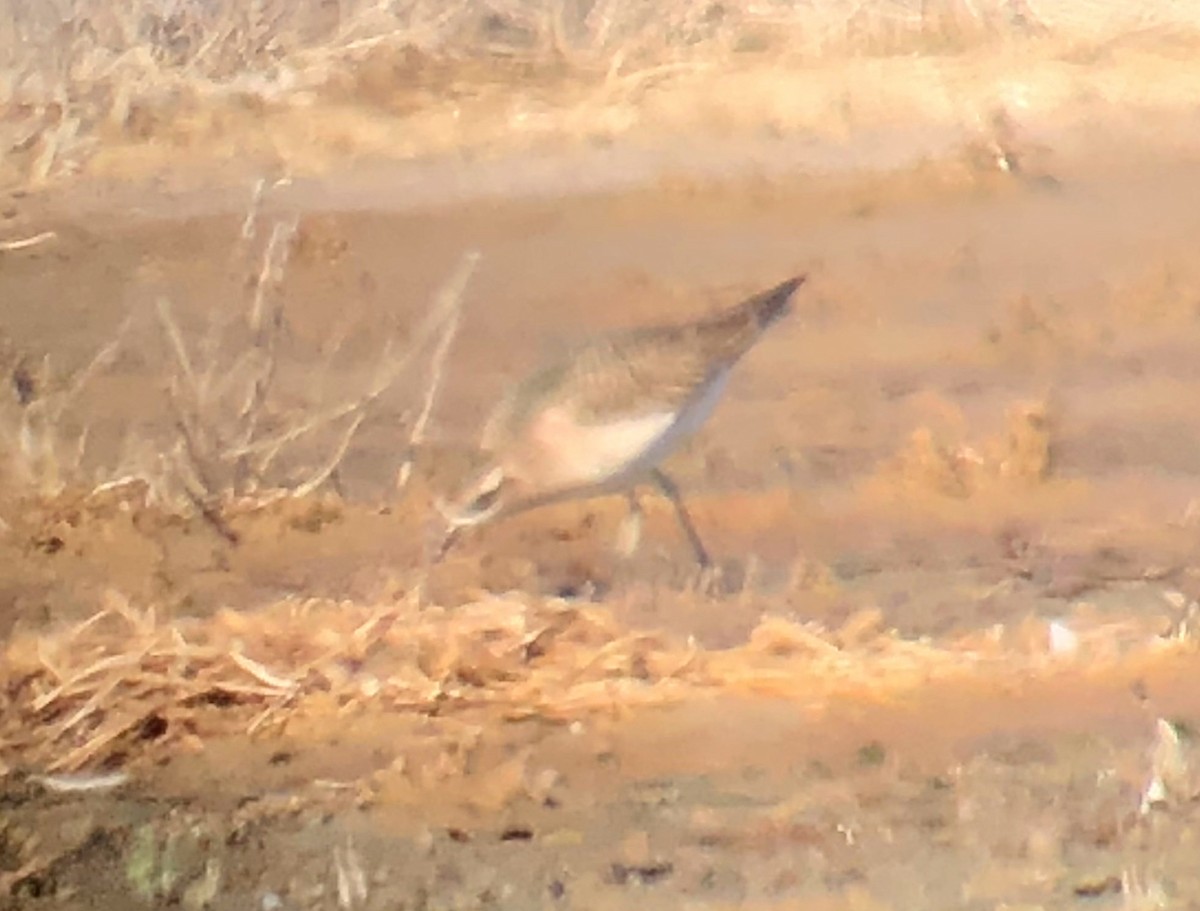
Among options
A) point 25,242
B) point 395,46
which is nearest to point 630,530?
point 395,46

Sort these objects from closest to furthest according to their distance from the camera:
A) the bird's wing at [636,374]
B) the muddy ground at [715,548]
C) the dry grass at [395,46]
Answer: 1. the muddy ground at [715,548]
2. the bird's wing at [636,374]
3. the dry grass at [395,46]

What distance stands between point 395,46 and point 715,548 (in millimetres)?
749

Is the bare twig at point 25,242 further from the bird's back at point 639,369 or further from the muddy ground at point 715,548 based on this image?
the bird's back at point 639,369

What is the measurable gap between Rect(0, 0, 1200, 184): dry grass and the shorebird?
1.11 ft

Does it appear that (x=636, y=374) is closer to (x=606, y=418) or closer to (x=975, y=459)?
(x=606, y=418)

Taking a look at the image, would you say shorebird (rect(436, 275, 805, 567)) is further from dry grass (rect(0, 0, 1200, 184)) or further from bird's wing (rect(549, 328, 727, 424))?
dry grass (rect(0, 0, 1200, 184))

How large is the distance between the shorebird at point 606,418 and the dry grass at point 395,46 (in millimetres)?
338

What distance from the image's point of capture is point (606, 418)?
1637mm

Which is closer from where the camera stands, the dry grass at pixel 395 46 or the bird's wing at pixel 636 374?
the bird's wing at pixel 636 374

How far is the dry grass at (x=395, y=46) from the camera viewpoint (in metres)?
1.74

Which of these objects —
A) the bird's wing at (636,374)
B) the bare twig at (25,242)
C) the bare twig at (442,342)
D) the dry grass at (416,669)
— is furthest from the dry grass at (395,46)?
the dry grass at (416,669)

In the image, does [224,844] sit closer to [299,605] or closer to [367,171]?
[299,605]

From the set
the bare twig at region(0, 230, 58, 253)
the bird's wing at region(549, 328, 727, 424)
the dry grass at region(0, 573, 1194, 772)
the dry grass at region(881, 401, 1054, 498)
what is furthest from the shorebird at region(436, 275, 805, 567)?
the bare twig at region(0, 230, 58, 253)

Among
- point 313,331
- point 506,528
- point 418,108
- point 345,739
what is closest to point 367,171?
point 418,108
